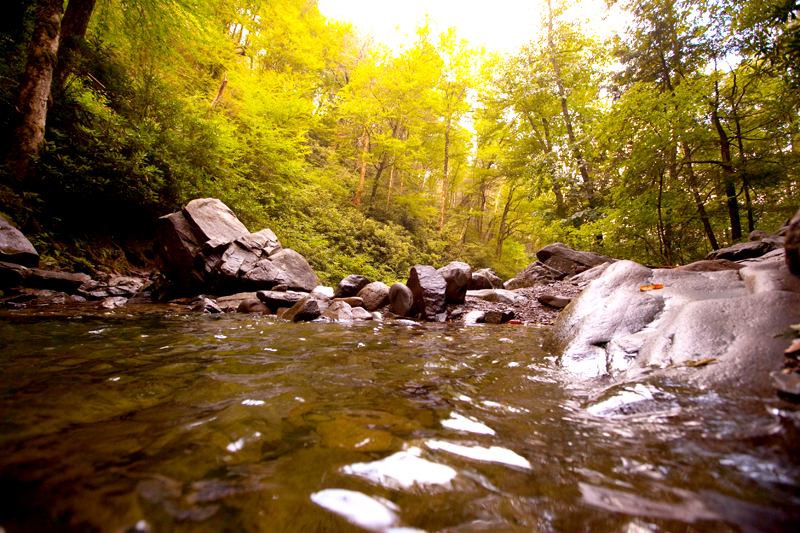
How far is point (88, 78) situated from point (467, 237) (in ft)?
62.6

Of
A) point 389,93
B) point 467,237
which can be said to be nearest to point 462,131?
point 389,93

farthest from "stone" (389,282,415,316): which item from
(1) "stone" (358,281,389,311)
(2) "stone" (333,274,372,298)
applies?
(2) "stone" (333,274,372,298)

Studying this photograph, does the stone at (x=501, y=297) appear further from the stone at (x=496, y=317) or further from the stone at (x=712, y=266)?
the stone at (x=712, y=266)

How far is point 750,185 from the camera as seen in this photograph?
6.90 meters

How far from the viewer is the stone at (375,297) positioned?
6.62m

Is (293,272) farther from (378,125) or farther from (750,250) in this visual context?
(378,125)

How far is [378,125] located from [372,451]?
18248mm

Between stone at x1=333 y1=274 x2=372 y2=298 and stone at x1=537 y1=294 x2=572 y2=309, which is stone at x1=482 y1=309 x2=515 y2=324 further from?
stone at x1=333 y1=274 x2=372 y2=298

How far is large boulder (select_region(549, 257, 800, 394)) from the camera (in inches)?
61.3

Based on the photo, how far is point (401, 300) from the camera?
614 centimetres

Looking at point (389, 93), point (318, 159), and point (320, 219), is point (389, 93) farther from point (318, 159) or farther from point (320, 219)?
point (320, 219)

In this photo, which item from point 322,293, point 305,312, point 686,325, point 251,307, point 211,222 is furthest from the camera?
point 211,222

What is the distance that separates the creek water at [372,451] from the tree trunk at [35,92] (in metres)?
5.62

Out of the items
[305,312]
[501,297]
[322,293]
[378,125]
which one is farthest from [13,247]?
[378,125]
